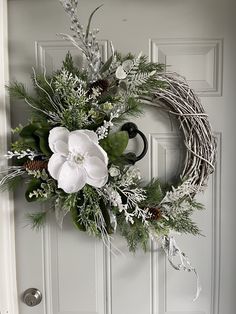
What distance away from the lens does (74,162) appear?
105cm

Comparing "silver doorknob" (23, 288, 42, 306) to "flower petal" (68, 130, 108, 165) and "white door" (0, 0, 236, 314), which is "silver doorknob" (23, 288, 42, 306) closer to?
"white door" (0, 0, 236, 314)

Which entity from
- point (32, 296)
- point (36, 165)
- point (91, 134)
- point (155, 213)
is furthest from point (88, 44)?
point (32, 296)

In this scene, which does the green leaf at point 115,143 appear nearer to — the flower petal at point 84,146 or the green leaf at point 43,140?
the flower petal at point 84,146

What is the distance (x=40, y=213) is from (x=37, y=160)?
20 cm

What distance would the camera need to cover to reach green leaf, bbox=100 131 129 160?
1.05m

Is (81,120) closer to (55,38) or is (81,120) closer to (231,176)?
(55,38)

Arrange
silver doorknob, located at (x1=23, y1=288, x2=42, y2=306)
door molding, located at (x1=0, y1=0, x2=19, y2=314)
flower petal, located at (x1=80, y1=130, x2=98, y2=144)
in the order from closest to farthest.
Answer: flower petal, located at (x1=80, y1=130, x2=98, y2=144)
door molding, located at (x1=0, y1=0, x2=19, y2=314)
silver doorknob, located at (x1=23, y1=288, x2=42, y2=306)

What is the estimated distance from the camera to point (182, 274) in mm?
1293

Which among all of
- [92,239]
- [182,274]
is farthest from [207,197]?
[92,239]

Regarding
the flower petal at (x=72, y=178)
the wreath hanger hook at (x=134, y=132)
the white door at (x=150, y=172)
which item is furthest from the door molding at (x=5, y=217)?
the wreath hanger hook at (x=134, y=132)

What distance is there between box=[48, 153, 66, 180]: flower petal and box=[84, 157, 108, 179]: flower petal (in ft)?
0.24

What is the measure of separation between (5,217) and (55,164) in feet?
1.02

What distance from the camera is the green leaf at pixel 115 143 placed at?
3.44 ft

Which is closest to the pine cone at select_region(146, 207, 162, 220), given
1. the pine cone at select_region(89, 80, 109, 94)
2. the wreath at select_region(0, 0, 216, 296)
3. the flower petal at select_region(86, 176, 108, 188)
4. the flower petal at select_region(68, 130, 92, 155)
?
the wreath at select_region(0, 0, 216, 296)
